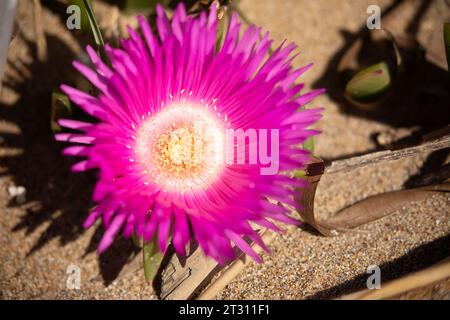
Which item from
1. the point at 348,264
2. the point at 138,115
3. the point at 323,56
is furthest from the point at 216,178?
the point at 323,56

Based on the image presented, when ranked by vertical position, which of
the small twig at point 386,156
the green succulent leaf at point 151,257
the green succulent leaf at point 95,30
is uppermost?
the green succulent leaf at point 95,30

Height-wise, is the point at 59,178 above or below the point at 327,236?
above

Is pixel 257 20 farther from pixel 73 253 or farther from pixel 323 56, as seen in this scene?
pixel 73 253

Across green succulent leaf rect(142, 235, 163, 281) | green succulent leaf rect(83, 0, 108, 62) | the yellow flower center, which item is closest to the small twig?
the yellow flower center

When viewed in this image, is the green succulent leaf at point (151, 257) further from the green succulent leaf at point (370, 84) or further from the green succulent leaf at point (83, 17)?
the green succulent leaf at point (370, 84)

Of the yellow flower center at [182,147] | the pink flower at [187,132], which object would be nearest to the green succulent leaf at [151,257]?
the pink flower at [187,132]
